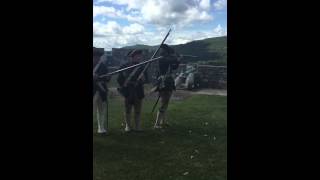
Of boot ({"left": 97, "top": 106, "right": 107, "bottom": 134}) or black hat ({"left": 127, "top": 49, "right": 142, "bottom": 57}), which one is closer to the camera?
black hat ({"left": 127, "top": 49, "right": 142, "bottom": 57})

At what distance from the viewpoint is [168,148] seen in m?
6.06

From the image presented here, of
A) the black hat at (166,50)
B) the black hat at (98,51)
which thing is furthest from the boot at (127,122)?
the black hat at (98,51)

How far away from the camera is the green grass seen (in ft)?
16.8

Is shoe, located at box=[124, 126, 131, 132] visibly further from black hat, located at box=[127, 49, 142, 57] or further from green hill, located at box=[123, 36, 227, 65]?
green hill, located at box=[123, 36, 227, 65]

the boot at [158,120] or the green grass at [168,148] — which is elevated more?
the boot at [158,120]

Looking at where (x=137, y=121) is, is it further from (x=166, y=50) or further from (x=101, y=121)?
(x=166, y=50)

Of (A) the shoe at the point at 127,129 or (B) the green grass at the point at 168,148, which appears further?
(A) the shoe at the point at 127,129

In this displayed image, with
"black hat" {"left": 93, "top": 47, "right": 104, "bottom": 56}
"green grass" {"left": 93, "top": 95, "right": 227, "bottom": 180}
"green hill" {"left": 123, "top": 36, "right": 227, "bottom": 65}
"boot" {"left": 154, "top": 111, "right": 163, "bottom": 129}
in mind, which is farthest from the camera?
"boot" {"left": 154, "top": 111, "right": 163, "bottom": 129}

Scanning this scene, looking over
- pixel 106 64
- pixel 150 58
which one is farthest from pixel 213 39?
pixel 106 64

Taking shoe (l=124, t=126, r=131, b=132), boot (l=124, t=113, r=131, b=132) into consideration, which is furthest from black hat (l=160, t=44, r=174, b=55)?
shoe (l=124, t=126, r=131, b=132)

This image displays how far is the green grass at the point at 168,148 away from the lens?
5.13 m

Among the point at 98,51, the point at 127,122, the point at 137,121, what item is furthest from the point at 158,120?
the point at 98,51

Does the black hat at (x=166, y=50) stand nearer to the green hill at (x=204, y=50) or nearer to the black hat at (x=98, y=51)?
the green hill at (x=204, y=50)

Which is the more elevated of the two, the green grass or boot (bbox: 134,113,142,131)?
A: boot (bbox: 134,113,142,131)
